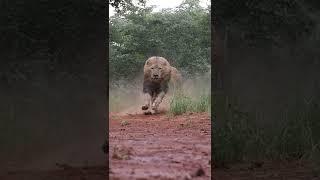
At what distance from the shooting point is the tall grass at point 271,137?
3.53 metres

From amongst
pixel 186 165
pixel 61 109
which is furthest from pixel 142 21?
pixel 61 109

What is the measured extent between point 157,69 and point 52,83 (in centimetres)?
386

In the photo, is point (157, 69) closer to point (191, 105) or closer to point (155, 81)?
point (155, 81)

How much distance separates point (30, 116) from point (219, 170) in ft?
4.37

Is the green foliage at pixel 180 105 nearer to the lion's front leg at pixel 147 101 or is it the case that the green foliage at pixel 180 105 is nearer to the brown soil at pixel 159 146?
the brown soil at pixel 159 146

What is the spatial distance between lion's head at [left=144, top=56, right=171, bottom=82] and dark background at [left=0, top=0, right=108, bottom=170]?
3.69 meters

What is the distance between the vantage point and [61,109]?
3402 mm

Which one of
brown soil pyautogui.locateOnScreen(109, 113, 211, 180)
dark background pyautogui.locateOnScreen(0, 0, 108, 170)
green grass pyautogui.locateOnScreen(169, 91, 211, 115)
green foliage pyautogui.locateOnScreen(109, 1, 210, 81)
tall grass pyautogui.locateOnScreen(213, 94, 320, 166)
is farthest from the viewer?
green foliage pyautogui.locateOnScreen(109, 1, 210, 81)

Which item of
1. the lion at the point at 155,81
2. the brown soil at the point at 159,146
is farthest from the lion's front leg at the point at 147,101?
the brown soil at the point at 159,146

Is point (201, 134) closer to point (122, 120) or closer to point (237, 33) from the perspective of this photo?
point (122, 120)

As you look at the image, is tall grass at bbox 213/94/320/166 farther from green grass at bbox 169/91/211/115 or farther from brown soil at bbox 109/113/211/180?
green grass at bbox 169/91/211/115

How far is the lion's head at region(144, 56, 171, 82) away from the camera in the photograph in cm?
716

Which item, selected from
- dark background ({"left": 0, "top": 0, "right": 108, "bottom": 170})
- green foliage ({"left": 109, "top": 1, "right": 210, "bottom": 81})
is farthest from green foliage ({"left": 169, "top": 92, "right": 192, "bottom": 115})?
dark background ({"left": 0, "top": 0, "right": 108, "bottom": 170})

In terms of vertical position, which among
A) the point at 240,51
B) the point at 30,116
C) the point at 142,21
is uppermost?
the point at 142,21
